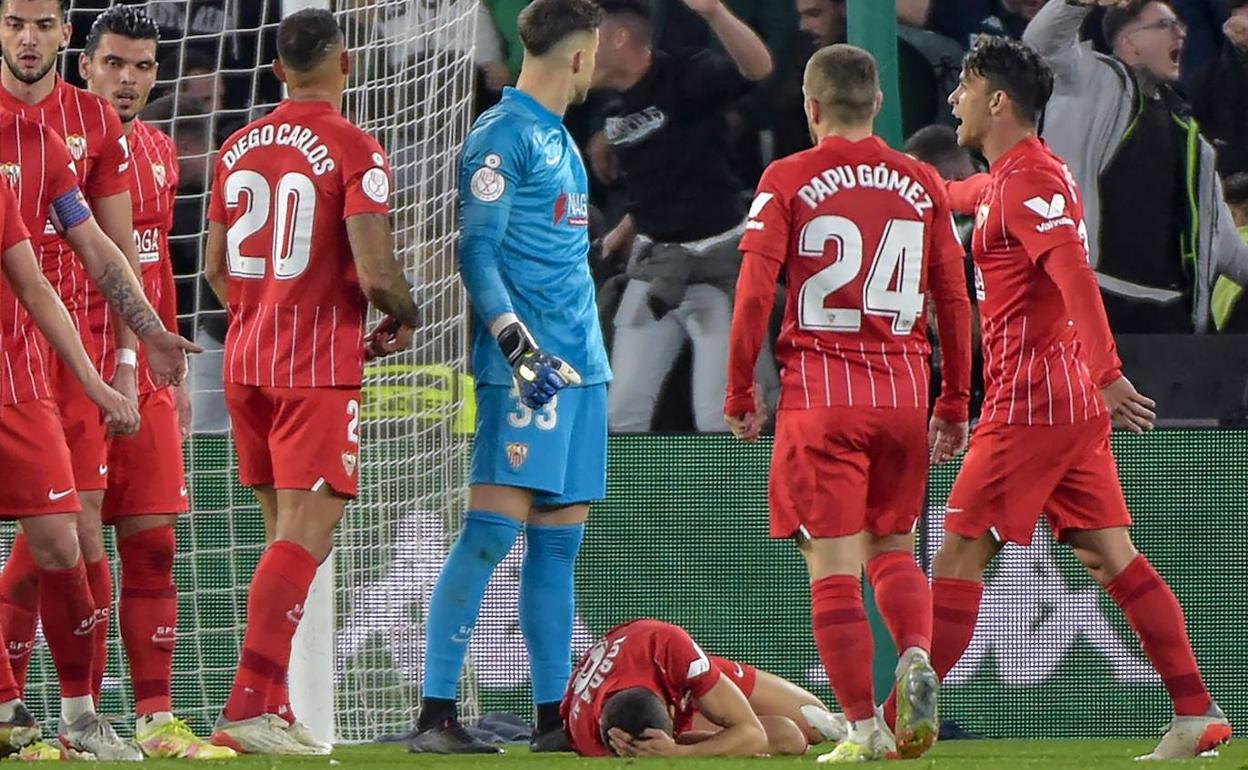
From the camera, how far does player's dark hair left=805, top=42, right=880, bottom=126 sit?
503 centimetres

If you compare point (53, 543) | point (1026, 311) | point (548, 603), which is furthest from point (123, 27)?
point (1026, 311)

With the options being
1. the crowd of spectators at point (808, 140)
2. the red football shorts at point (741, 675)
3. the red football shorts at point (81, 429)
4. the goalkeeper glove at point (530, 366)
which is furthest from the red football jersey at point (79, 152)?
the crowd of spectators at point (808, 140)

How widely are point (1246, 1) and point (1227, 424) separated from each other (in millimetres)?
1924

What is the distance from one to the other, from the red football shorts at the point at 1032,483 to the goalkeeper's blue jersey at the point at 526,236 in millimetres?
1045

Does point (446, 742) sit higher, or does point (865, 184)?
point (865, 184)

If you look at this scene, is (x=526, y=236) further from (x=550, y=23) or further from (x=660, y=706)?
(x=660, y=706)

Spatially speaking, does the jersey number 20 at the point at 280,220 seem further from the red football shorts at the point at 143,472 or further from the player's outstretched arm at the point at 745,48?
the player's outstretched arm at the point at 745,48

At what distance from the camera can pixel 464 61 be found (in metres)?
7.22

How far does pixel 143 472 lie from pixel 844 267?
76.8 inches

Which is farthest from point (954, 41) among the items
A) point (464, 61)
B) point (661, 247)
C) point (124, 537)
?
point (124, 537)

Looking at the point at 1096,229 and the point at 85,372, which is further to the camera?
the point at 1096,229

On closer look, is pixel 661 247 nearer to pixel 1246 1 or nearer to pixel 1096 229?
pixel 1096 229

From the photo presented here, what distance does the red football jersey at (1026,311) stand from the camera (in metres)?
5.34

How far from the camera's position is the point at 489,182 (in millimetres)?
5461
